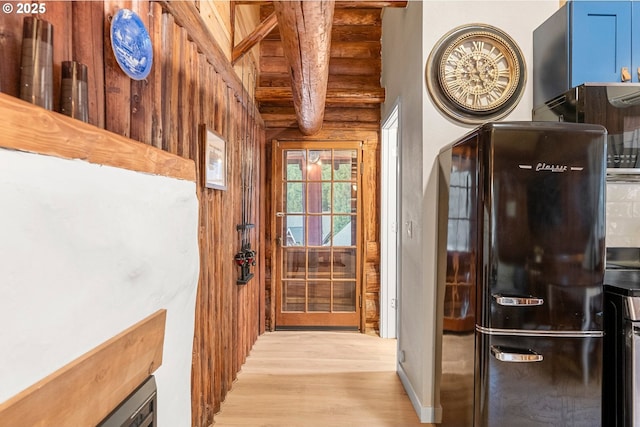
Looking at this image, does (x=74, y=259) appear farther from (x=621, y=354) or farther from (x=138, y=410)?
(x=621, y=354)

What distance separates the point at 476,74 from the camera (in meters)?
2.02

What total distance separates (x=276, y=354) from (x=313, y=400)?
2.71 feet

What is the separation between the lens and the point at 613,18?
68.1 inches

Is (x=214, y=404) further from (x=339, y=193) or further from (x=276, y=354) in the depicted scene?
(x=339, y=193)

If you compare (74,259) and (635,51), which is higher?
(635,51)

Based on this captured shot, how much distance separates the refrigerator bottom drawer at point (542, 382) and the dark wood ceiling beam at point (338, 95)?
2660 mm

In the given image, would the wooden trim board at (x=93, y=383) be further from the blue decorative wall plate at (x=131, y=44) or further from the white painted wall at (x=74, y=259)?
the blue decorative wall plate at (x=131, y=44)

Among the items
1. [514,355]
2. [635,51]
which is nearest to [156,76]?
[514,355]

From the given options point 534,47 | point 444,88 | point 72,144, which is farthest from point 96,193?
point 534,47

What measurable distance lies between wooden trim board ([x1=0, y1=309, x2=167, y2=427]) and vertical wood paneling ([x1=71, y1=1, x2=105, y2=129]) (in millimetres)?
665

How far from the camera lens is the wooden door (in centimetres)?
367

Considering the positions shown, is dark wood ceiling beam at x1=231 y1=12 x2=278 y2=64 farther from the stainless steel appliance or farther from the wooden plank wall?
the stainless steel appliance

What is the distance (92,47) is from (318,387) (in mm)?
2423

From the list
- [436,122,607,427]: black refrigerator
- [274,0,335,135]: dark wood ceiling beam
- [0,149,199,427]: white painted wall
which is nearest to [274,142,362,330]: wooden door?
[274,0,335,135]: dark wood ceiling beam
